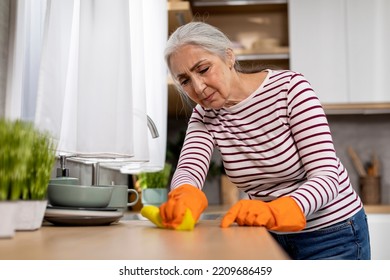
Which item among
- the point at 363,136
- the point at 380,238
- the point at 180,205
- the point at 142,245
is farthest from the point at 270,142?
the point at 363,136

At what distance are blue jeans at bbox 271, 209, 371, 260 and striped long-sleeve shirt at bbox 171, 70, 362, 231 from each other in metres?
0.02

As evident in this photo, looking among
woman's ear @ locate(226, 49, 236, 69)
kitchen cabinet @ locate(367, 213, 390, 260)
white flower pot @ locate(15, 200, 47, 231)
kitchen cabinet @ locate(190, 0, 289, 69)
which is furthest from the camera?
kitchen cabinet @ locate(190, 0, 289, 69)

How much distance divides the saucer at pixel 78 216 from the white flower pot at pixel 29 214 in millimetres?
105

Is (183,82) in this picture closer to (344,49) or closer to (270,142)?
(270,142)

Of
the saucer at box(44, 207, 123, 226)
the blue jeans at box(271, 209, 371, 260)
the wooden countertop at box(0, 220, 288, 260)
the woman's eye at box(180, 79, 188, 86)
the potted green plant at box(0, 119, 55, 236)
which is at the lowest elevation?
the blue jeans at box(271, 209, 371, 260)

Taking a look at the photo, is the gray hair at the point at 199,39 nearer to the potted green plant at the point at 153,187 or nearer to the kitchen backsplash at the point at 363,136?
the potted green plant at the point at 153,187

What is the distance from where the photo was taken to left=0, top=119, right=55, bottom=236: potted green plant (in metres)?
0.56

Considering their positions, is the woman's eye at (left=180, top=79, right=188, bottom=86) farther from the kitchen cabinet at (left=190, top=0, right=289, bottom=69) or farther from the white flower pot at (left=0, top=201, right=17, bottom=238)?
the kitchen cabinet at (left=190, top=0, right=289, bottom=69)

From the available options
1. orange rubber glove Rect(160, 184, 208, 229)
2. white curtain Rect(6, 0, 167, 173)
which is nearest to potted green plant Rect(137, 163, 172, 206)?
white curtain Rect(6, 0, 167, 173)

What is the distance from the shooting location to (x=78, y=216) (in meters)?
0.82

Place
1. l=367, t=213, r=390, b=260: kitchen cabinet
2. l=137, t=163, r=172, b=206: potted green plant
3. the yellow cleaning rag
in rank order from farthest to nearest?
1. l=367, t=213, r=390, b=260: kitchen cabinet
2. l=137, t=163, r=172, b=206: potted green plant
3. the yellow cleaning rag

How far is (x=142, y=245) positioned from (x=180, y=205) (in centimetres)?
20

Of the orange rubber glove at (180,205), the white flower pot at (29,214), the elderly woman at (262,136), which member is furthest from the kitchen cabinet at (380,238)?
the white flower pot at (29,214)
